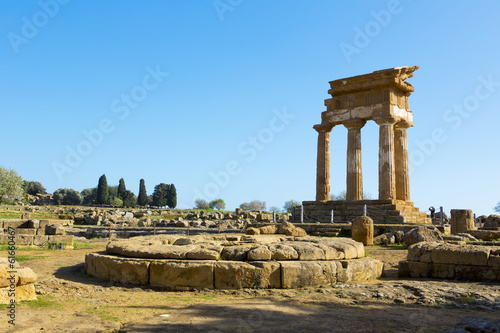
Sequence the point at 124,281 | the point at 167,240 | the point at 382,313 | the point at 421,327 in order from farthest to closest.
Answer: the point at 167,240 → the point at 124,281 → the point at 382,313 → the point at 421,327

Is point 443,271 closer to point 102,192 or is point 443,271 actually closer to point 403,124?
point 403,124

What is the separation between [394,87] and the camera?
71.3 ft

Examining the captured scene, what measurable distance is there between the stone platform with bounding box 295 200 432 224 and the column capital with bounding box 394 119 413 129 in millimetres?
4287

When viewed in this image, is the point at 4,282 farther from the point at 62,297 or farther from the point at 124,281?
the point at 124,281

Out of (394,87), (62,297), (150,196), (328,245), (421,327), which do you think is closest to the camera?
(421,327)

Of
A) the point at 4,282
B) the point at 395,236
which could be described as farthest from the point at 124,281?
the point at 395,236

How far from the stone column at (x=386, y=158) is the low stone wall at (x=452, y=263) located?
13.1m

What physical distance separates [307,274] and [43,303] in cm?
396

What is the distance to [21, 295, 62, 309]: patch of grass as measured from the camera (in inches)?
213

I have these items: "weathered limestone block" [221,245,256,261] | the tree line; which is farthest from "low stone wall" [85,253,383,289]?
the tree line

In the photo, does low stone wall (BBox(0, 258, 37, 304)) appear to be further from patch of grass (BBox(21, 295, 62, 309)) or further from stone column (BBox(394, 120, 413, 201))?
stone column (BBox(394, 120, 413, 201))

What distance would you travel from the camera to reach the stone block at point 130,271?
22.5 feet

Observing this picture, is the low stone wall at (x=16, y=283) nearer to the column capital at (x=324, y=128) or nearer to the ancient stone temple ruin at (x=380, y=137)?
the ancient stone temple ruin at (x=380, y=137)

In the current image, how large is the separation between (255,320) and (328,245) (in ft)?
11.3
